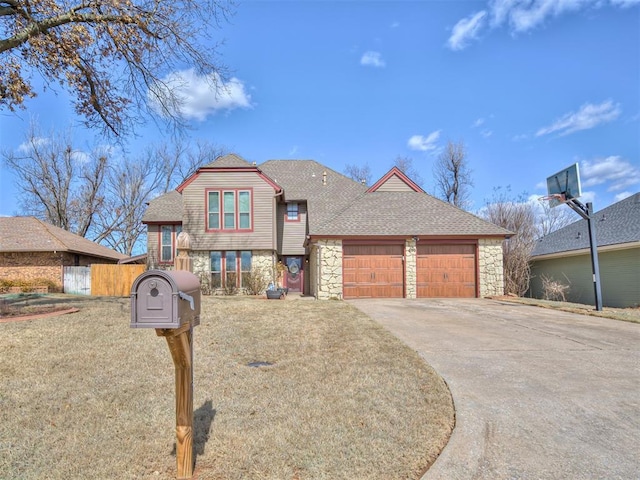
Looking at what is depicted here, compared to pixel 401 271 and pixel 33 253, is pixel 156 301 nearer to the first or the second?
pixel 401 271

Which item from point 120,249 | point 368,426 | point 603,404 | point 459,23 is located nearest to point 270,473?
point 368,426

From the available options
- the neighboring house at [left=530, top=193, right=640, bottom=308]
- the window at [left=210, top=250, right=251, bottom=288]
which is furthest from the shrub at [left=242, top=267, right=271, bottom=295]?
the neighboring house at [left=530, top=193, right=640, bottom=308]

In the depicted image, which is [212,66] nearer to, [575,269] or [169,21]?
[169,21]

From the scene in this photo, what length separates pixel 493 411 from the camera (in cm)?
405

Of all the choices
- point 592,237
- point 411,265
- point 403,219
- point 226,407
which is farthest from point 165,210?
point 592,237

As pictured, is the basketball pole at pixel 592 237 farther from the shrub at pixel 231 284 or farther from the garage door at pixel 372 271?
the shrub at pixel 231 284

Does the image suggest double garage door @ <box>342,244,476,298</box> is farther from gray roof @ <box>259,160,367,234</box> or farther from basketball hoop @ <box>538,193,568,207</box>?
basketball hoop @ <box>538,193,568,207</box>

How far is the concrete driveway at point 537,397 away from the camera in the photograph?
3078 mm

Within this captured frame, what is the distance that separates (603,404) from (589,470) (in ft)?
5.41

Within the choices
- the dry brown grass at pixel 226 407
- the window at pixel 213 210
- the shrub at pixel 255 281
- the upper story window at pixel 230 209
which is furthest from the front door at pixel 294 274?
the dry brown grass at pixel 226 407

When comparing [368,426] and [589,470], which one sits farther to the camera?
[368,426]

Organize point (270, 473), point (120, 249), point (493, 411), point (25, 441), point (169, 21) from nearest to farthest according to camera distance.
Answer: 1. point (270, 473)
2. point (25, 441)
3. point (493, 411)
4. point (169, 21)
5. point (120, 249)

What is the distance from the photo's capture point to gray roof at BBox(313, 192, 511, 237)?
1598 cm

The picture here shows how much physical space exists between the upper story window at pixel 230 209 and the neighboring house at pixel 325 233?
0.05m
